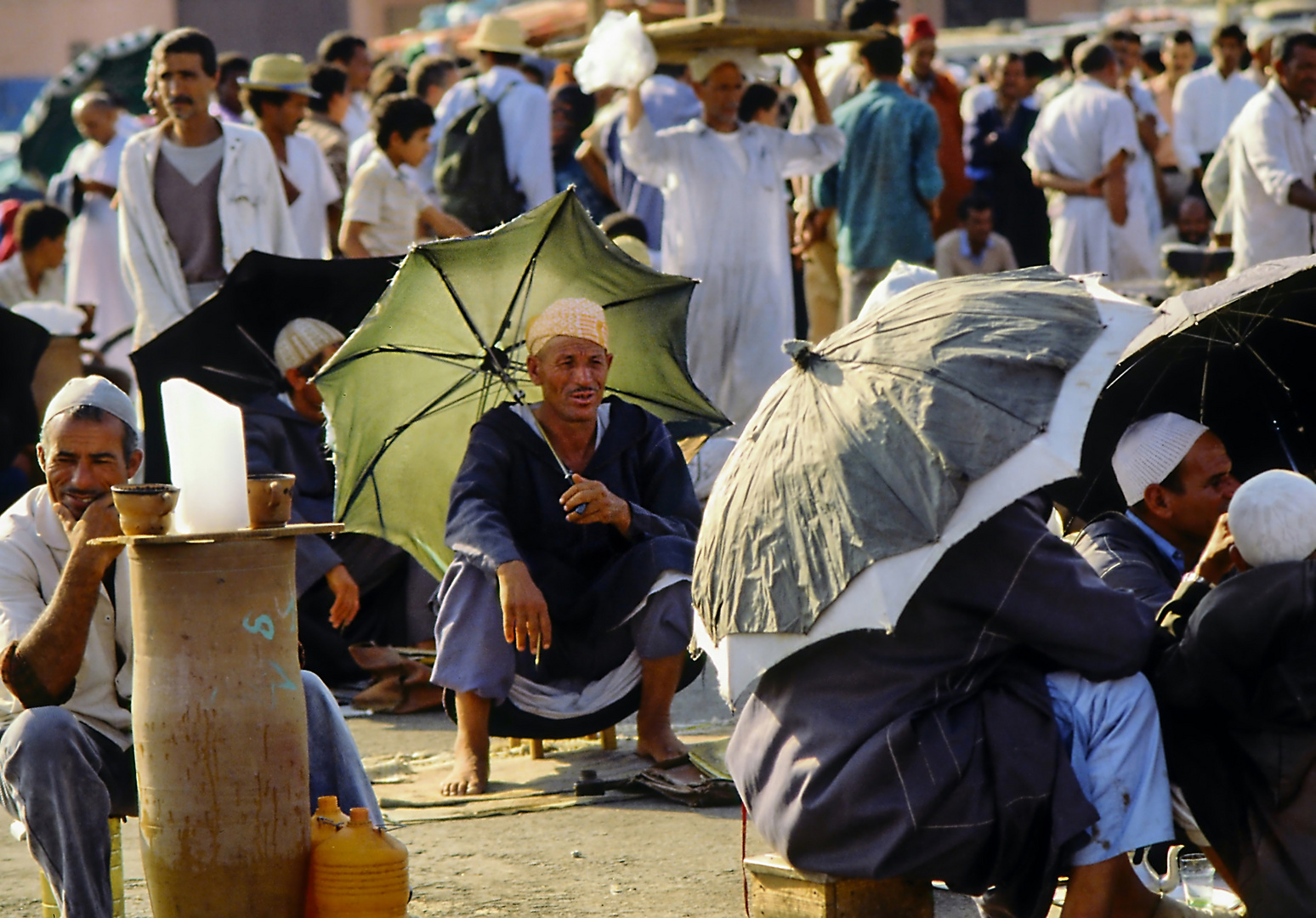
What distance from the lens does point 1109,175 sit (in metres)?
11.5

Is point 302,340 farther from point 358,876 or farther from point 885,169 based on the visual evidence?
point 885,169

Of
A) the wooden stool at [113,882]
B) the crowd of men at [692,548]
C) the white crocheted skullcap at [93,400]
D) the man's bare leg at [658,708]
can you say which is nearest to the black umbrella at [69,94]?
the crowd of men at [692,548]

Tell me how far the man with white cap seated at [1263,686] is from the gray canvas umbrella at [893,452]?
0.40 m

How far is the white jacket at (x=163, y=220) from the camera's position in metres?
8.27

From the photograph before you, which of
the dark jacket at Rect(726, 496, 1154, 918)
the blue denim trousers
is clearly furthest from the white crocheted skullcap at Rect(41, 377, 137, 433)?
the dark jacket at Rect(726, 496, 1154, 918)

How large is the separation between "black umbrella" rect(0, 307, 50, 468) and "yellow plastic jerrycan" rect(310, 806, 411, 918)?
4.68m

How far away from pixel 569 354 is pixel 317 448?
189cm

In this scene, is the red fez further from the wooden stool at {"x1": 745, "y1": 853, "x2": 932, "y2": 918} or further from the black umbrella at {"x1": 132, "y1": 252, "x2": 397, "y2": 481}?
the wooden stool at {"x1": 745, "y1": 853, "x2": 932, "y2": 918}

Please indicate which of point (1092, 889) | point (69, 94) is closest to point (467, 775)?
point (1092, 889)

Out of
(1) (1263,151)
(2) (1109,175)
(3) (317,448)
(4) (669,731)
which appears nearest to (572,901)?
(4) (669,731)

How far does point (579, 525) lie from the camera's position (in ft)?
17.7

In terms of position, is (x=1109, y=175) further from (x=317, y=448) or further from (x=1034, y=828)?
(x=1034, y=828)

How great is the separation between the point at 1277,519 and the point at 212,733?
209 centimetres

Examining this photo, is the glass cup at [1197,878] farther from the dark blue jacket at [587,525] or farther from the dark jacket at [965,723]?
the dark blue jacket at [587,525]
